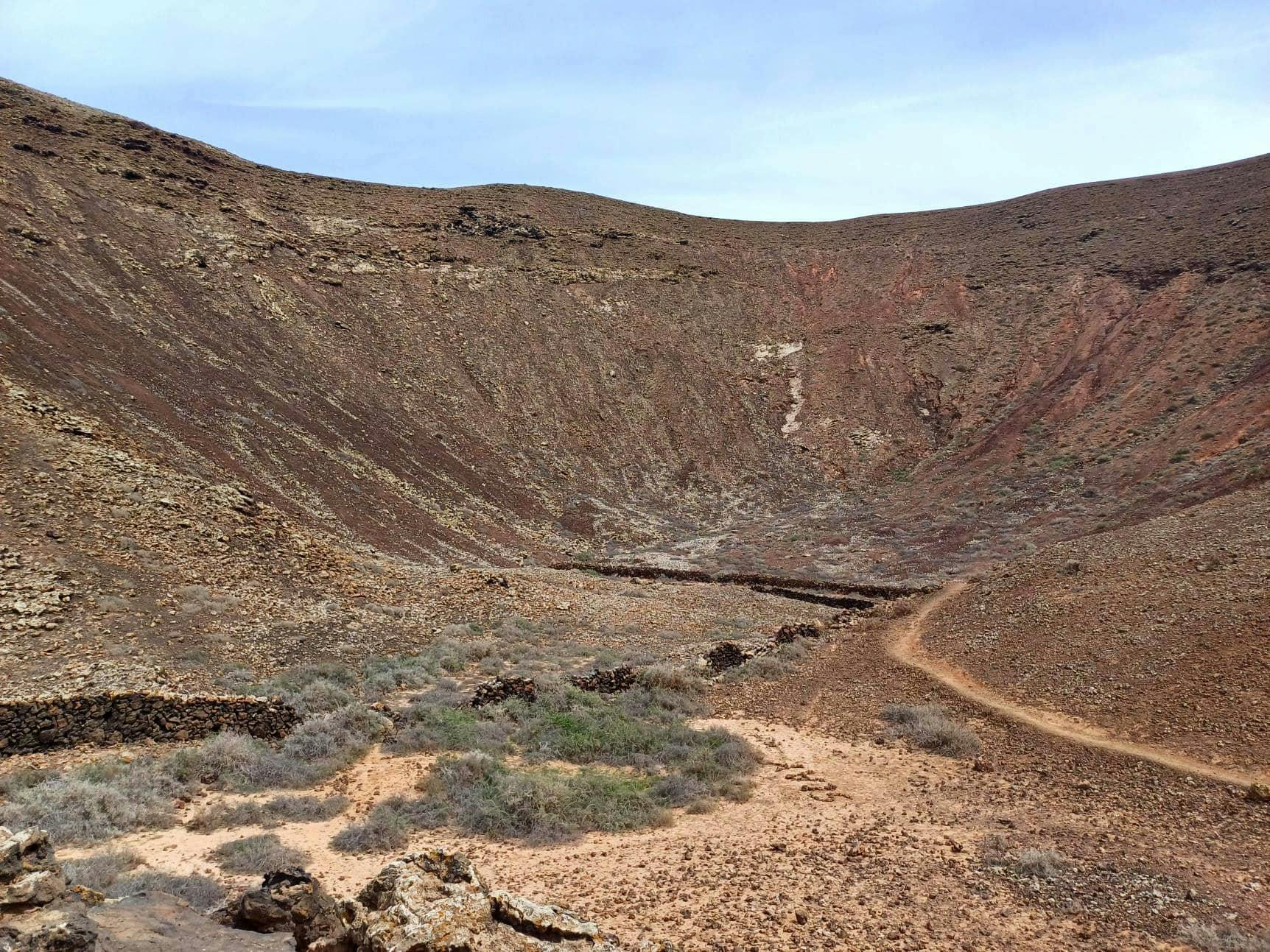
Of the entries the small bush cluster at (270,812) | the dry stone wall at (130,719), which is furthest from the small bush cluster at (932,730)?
the dry stone wall at (130,719)

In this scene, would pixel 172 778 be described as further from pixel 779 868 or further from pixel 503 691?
pixel 779 868

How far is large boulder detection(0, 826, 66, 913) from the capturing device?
4719mm

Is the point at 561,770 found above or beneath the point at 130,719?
beneath

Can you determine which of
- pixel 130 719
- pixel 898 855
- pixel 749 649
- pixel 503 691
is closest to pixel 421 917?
pixel 898 855

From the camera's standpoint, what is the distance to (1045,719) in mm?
11195

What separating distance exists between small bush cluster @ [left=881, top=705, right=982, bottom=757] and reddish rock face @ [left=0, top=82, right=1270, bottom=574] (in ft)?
50.6

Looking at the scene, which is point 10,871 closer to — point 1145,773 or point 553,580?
point 1145,773

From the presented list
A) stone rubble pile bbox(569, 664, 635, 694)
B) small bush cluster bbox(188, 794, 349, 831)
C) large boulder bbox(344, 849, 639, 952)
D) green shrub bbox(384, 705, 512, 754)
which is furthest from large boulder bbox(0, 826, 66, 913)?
stone rubble pile bbox(569, 664, 635, 694)

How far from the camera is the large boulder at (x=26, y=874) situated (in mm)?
4719

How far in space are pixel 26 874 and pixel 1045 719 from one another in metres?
11.0

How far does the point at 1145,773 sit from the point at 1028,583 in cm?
784

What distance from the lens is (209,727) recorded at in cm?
1066

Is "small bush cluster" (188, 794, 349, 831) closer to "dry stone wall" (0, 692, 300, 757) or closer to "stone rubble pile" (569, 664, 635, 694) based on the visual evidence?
"dry stone wall" (0, 692, 300, 757)

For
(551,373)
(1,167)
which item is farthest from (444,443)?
(1,167)
